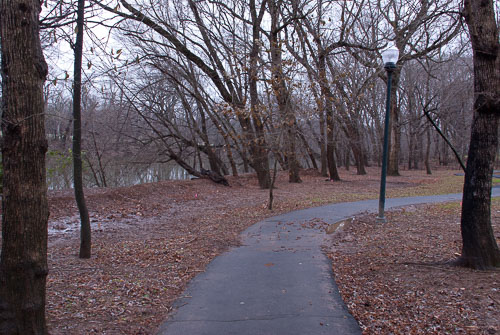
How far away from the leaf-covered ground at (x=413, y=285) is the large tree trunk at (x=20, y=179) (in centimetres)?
329

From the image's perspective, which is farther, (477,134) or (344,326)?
(477,134)

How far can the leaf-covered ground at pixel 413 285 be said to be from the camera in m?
4.15

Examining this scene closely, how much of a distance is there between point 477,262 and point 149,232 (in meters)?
7.44

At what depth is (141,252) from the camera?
25.7 feet

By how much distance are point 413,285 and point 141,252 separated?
497 cm

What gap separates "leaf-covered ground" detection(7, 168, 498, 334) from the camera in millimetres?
4578

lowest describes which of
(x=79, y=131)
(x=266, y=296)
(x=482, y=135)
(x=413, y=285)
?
(x=266, y=296)

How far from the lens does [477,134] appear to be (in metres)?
5.51

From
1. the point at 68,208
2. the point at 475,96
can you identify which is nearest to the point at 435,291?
the point at 475,96

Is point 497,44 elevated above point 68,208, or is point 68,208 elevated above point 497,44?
point 497,44

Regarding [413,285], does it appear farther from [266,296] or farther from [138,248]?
[138,248]

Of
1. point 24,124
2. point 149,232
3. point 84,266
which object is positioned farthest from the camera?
point 149,232

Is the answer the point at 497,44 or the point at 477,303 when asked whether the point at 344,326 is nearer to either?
the point at 477,303

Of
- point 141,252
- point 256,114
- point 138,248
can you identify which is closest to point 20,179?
point 141,252
